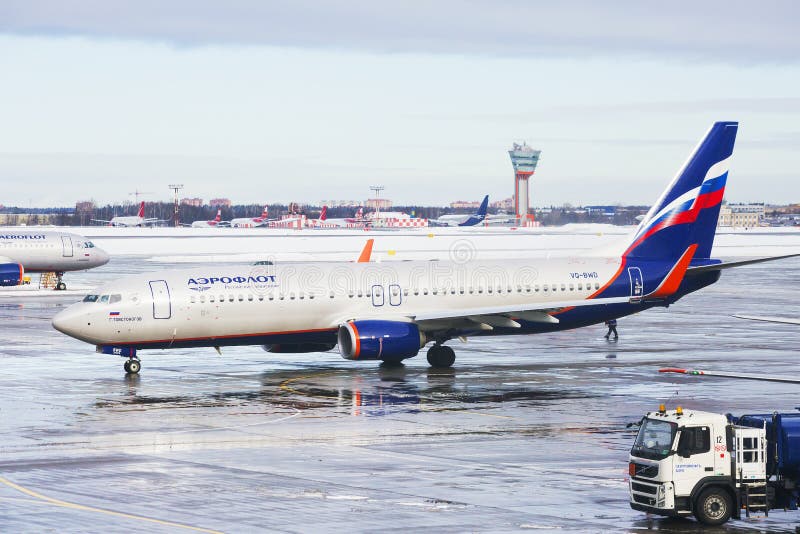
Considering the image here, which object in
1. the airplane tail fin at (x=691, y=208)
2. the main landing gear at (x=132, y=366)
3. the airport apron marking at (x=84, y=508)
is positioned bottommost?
the airport apron marking at (x=84, y=508)

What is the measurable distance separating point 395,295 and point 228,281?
6280 mm

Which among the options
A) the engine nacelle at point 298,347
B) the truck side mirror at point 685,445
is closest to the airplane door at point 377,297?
the engine nacelle at point 298,347

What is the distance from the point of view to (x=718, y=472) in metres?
24.7

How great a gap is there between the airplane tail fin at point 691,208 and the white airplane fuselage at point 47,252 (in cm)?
5381

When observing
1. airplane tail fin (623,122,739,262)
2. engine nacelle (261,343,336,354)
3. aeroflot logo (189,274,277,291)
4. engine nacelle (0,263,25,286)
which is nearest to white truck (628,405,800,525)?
aeroflot logo (189,274,277,291)

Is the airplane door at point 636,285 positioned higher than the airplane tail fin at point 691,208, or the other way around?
the airplane tail fin at point 691,208

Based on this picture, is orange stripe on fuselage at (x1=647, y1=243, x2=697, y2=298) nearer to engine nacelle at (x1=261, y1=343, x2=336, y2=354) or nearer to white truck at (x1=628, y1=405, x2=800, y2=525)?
engine nacelle at (x1=261, y1=343, x2=336, y2=354)

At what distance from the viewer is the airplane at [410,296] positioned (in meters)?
46.2

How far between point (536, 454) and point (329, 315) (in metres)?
17.6

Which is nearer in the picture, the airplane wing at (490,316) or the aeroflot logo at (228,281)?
the aeroflot logo at (228,281)

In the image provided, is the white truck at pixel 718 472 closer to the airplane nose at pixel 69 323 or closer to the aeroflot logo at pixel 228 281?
the aeroflot logo at pixel 228 281

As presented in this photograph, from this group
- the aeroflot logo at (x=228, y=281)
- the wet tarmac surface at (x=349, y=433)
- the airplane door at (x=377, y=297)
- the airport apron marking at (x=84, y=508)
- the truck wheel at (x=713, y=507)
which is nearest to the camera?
the airport apron marking at (x=84, y=508)

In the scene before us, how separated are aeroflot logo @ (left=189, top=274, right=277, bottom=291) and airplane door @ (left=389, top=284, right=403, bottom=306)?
4.40 meters

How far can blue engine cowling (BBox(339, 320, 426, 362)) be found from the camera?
46.1m
